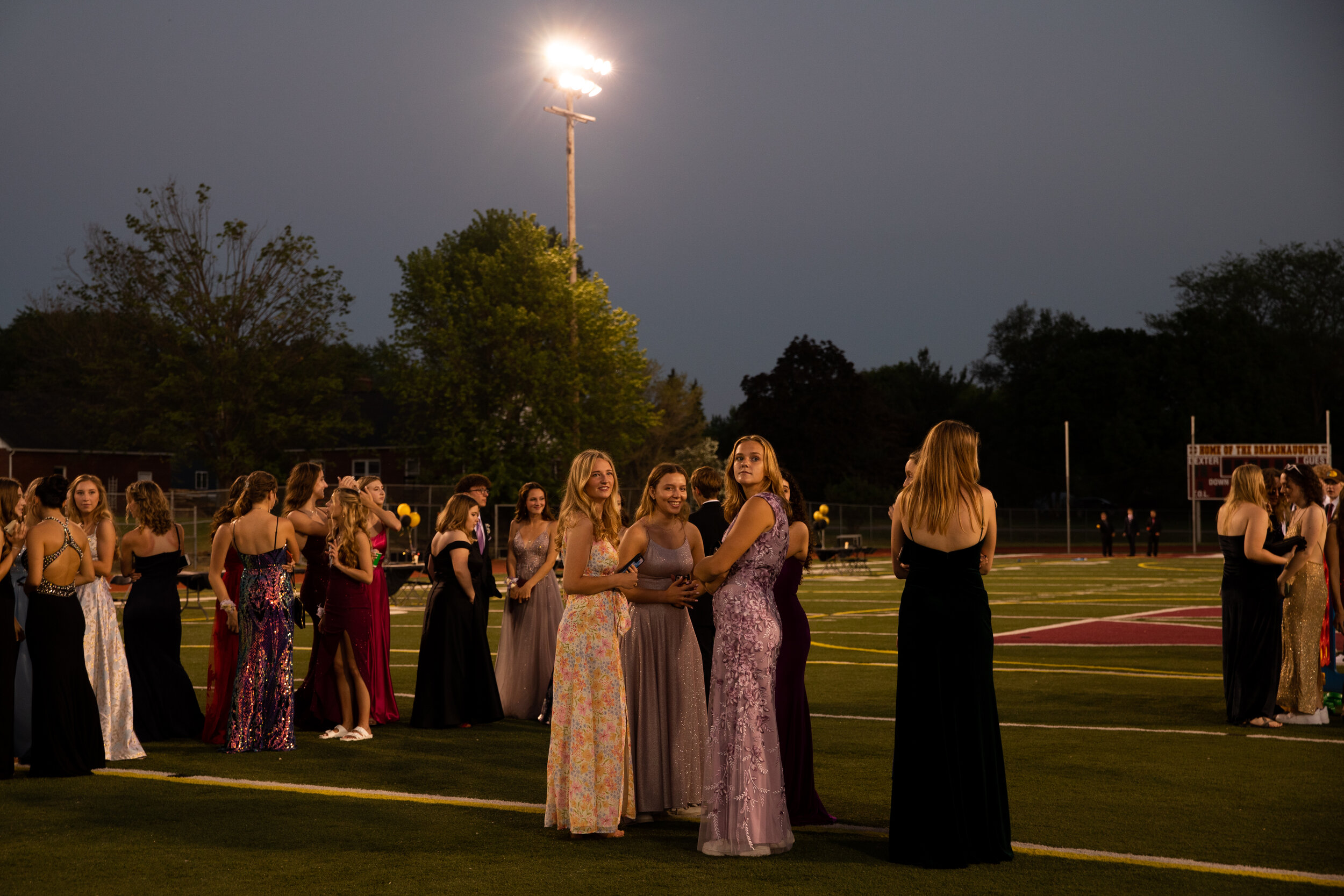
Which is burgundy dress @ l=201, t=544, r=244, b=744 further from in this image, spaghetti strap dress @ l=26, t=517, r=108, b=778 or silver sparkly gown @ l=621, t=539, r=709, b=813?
silver sparkly gown @ l=621, t=539, r=709, b=813

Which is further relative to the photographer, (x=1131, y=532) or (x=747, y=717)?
(x=1131, y=532)

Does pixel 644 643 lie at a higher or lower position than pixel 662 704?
higher

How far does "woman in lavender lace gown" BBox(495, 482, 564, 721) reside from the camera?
1097cm

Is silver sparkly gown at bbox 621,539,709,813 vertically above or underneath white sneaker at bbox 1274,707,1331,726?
above

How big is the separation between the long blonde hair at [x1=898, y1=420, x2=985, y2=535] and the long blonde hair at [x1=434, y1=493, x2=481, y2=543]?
17.5 ft

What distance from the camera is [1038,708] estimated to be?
11.0 m

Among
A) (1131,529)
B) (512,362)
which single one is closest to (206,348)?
(512,362)

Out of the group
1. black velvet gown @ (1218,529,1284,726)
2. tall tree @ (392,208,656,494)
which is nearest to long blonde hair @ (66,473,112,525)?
black velvet gown @ (1218,529,1284,726)

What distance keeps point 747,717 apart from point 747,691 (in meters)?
0.13

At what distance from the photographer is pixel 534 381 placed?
1912 inches

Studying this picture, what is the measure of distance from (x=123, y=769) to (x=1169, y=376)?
77.9m

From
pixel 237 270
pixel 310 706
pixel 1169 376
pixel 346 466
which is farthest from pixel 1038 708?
pixel 1169 376

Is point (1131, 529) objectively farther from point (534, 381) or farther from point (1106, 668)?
point (1106, 668)

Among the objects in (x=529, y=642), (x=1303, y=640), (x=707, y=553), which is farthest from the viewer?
(x=529, y=642)
